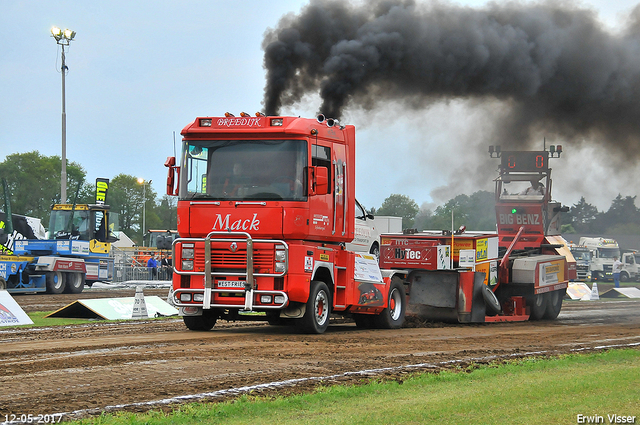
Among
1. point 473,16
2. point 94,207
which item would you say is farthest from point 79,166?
point 473,16

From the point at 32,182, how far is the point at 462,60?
325ft

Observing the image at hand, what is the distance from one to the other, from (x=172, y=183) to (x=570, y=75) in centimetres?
1006

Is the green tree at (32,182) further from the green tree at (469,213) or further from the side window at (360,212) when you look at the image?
the side window at (360,212)

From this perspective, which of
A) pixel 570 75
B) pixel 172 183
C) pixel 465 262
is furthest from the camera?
pixel 570 75

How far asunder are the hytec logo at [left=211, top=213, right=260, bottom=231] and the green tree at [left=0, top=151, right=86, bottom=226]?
9793cm

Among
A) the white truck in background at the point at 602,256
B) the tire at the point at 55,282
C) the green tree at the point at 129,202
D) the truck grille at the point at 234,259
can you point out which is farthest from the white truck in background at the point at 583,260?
the green tree at the point at 129,202

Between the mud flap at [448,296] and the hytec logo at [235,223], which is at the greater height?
the hytec logo at [235,223]

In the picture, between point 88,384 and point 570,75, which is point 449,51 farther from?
point 88,384

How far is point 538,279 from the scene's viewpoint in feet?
60.8

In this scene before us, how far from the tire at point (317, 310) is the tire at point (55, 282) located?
21.3 metres

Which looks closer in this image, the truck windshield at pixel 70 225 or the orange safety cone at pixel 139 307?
the orange safety cone at pixel 139 307

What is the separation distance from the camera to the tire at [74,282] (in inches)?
1288

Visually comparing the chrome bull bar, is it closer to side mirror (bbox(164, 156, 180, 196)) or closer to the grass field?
side mirror (bbox(164, 156, 180, 196))

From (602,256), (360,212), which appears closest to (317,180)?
(360,212)
